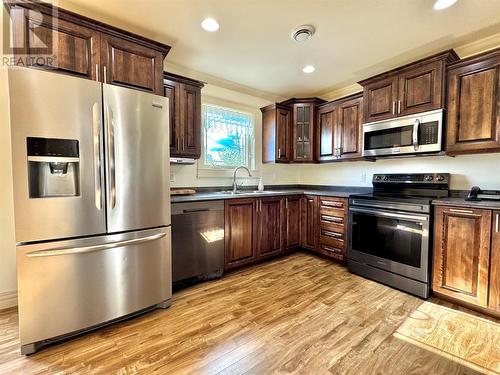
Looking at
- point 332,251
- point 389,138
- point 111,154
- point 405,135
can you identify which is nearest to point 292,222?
point 332,251

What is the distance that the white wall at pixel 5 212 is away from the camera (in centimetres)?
202

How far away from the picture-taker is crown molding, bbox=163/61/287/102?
2973mm

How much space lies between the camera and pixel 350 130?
328cm

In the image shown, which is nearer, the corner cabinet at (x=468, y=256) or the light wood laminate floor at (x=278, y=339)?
the light wood laminate floor at (x=278, y=339)

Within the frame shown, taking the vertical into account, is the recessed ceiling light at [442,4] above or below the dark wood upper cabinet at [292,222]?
above

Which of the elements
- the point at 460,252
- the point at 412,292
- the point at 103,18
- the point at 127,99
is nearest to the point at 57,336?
the point at 127,99

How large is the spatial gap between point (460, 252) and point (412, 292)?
0.60m

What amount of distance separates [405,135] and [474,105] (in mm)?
595

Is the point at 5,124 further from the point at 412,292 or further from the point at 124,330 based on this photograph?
the point at 412,292

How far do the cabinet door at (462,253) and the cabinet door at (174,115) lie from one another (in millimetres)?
2771

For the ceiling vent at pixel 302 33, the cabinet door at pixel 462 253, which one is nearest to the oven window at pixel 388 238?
the cabinet door at pixel 462 253

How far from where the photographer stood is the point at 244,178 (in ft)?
12.3

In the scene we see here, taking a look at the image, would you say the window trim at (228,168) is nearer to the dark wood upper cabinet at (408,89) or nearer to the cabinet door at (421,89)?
the dark wood upper cabinet at (408,89)

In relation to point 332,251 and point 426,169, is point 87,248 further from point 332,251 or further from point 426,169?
point 426,169
